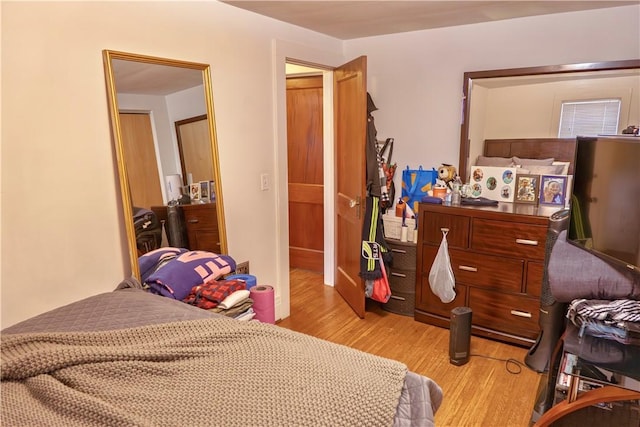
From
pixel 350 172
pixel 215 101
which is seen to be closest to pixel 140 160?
pixel 215 101

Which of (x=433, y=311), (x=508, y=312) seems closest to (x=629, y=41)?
(x=508, y=312)

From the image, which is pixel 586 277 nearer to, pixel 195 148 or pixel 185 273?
pixel 185 273

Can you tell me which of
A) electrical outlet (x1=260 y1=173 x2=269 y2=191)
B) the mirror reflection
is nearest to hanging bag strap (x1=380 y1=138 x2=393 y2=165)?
the mirror reflection

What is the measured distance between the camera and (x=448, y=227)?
9.68 ft

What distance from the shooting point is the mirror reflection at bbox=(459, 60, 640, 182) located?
8.70 ft

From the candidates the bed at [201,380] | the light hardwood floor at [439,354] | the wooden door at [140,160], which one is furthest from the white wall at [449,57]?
the bed at [201,380]

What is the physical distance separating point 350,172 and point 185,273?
1.65m

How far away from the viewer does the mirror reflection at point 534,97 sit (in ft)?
8.70

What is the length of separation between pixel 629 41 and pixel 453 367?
7.66 ft

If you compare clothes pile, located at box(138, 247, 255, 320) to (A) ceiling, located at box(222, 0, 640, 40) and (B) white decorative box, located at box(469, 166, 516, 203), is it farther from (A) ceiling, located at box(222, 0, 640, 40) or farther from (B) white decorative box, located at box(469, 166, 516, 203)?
(B) white decorative box, located at box(469, 166, 516, 203)

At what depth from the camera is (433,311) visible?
10.2ft

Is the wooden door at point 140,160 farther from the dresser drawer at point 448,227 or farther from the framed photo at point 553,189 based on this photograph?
the framed photo at point 553,189

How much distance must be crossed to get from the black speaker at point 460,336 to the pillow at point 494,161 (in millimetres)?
1176

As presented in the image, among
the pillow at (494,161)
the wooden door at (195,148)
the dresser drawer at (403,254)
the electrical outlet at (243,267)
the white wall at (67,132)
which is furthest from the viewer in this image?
the dresser drawer at (403,254)
